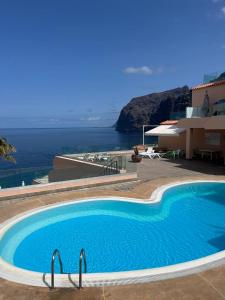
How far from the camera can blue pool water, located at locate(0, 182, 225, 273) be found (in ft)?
26.3

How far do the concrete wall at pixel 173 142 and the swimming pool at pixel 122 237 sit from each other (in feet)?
42.1

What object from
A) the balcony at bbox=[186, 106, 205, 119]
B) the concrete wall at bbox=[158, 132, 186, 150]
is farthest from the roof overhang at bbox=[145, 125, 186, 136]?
the balcony at bbox=[186, 106, 205, 119]

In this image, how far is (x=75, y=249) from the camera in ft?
28.6

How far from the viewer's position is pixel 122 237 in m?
9.60

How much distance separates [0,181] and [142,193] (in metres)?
7.32

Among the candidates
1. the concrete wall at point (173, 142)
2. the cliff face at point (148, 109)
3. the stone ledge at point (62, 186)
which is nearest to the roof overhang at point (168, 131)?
the concrete wall at point (173, 142)

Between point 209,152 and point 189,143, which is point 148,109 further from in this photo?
point 209,152

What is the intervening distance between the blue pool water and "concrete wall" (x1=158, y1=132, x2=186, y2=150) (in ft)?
43.0

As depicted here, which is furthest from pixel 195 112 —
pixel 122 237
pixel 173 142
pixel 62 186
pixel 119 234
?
pixel 122 237

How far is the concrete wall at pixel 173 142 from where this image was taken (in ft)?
85.7

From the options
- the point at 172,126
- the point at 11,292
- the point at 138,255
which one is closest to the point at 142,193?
the point at 138,255

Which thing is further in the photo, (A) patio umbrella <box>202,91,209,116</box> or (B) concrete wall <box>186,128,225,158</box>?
(B) concrete wall <box>186,128,225,158</box>

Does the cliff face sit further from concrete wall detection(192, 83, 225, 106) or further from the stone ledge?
the stone ledge

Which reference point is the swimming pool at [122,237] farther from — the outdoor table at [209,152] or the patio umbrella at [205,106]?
the patio umbrella at [205,106]
